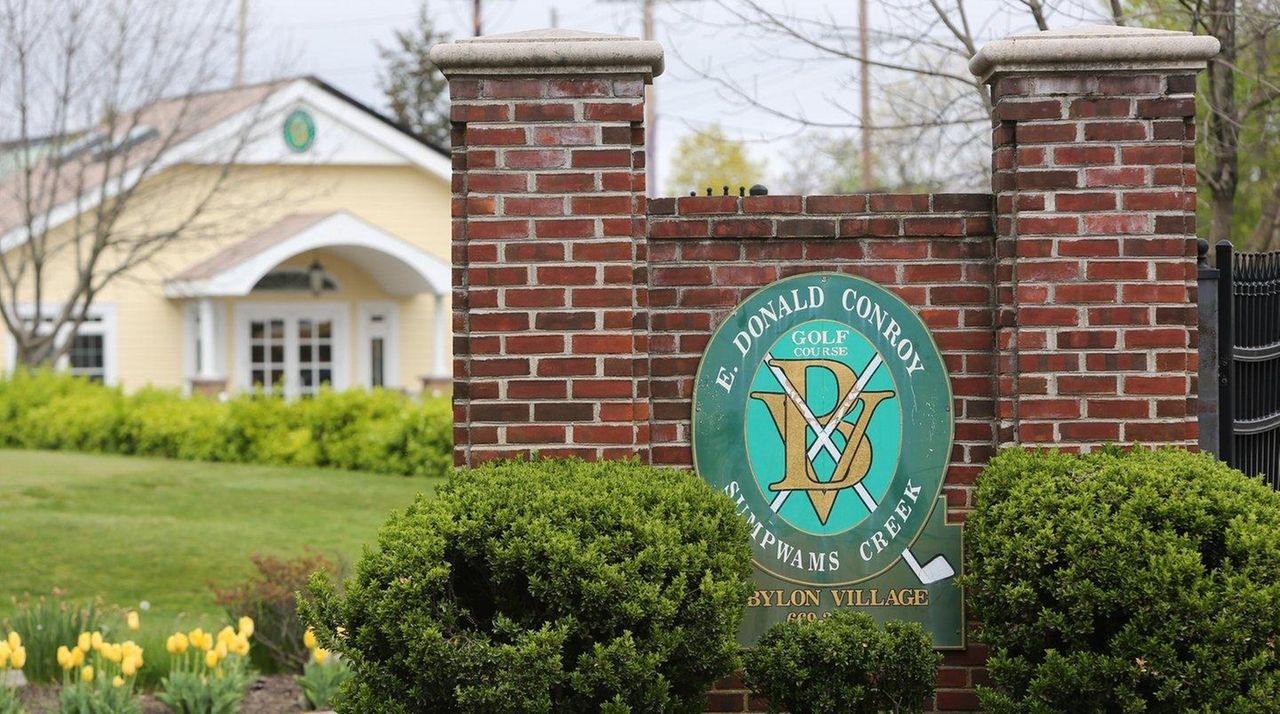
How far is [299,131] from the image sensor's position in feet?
77.6

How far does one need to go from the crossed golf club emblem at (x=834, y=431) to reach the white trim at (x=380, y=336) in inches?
799

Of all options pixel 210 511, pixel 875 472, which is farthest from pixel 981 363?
pixel 210 511

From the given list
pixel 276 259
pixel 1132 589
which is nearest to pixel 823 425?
pixel 1132 589

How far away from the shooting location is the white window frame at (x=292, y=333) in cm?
2419

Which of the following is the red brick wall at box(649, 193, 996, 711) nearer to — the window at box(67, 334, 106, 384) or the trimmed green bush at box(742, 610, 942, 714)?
the trimmed green bush at box(742, 610, 942, 714)

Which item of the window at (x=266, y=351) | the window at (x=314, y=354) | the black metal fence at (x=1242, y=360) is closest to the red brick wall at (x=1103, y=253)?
the black metal fence at (x=1242, y=360)

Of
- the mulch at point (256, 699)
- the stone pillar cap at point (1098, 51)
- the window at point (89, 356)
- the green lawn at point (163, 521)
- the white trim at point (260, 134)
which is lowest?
the mulch at point (256, 699)

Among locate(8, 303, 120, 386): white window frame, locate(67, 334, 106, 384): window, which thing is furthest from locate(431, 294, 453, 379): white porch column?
locate(67, 334, 106, 384): window

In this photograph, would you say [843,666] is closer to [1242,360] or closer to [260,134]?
[1242,360]

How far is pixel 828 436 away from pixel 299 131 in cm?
1978

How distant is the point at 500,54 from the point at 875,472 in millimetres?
2053

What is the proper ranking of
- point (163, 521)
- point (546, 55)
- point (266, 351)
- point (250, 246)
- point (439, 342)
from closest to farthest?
point (546, 55) → point (163, 521) → point (250, 246) → point (266, 351) → point (439, 342)

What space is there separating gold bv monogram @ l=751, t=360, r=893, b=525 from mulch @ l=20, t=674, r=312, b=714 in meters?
2.84

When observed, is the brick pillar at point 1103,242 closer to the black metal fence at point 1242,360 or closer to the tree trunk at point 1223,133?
the black metal fence at point 1242,360
